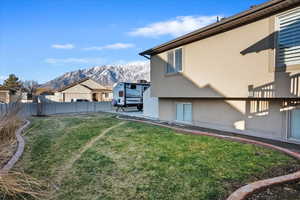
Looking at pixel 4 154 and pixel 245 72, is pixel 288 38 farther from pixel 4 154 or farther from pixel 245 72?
pixel 4 154

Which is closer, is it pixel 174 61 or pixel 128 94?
pixel 174 61

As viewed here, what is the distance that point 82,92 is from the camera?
32.2 m

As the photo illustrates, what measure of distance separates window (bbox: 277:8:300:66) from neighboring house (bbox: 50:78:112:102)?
29.2 meters

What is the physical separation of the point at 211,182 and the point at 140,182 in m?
1.34

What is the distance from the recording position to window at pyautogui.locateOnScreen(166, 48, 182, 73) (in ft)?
31.3

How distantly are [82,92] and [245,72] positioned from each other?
29.9 meters

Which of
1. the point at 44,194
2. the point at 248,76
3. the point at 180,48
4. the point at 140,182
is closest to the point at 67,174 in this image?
the point at 44,194

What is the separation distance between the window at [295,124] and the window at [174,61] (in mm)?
5133

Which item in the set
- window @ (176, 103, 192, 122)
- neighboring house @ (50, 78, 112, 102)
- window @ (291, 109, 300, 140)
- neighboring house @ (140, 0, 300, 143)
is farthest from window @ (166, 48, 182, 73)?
neighboring house @ (50, 78, 112, 102)

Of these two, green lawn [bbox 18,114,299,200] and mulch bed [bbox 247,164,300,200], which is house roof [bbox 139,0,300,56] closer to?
green lawn [bbox 18,114,299,200]

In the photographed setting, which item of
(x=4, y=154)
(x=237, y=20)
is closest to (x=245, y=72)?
(x=237, y=20)

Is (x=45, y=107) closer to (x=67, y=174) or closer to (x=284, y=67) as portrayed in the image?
(x=67, y=174)

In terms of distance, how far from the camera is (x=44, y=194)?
10.7ft

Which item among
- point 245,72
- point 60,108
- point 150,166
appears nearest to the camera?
point 150,166
